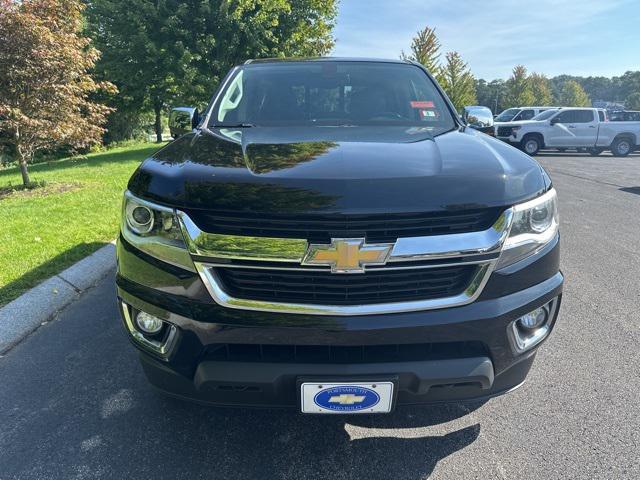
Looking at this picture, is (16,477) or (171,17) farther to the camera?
(171,17)

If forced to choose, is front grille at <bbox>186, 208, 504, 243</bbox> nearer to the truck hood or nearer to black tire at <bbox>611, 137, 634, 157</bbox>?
the truck hood

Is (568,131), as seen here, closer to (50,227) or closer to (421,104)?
(421,104)

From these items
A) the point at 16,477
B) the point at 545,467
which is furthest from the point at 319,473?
the point at 16,477

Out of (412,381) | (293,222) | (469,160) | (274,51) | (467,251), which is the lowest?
(412,381)

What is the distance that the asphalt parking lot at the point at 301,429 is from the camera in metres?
2.06

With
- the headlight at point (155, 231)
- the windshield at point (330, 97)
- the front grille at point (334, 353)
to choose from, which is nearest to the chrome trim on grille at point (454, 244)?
the front grille at point (334, 353)

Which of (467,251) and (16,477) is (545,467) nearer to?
(467,251)

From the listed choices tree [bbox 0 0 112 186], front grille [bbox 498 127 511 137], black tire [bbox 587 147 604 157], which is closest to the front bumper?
tree [bbox 0 0 112 186]

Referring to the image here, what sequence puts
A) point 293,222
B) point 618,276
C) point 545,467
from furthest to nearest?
point 618,276
point 545,467
point 293,222

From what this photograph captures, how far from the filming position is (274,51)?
699 inches

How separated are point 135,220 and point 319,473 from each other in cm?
134

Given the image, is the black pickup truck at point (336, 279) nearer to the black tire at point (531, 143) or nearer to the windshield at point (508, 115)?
the black tire at point (531, 143)

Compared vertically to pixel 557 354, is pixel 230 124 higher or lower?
higher

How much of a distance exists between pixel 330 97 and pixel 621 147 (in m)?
21.1
